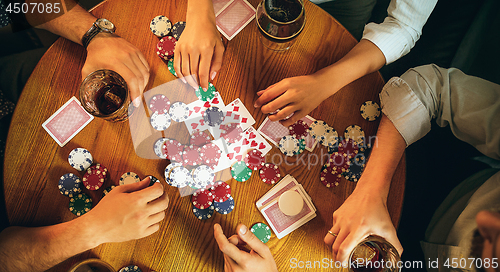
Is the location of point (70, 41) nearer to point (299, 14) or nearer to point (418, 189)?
point (299, 14)

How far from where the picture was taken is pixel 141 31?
1576 millimetres

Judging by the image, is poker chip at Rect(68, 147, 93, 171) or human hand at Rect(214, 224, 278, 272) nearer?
human hand at Rect(214, 224, 278, 272)

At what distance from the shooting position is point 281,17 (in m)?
1.37

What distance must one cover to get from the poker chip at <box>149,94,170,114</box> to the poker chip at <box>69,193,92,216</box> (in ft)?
2.00

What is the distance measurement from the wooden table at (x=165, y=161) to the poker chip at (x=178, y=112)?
0.59 ft

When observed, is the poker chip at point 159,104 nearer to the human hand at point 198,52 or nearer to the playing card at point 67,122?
the human hand at point 198,52

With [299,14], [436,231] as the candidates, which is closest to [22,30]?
[299,14]

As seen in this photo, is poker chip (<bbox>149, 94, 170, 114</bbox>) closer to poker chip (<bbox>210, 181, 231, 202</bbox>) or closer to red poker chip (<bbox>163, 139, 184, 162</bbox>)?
red poker chip (<bbox>163, 139, 184, 162</bbox>)

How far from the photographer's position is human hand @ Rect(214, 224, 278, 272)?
1.29 m

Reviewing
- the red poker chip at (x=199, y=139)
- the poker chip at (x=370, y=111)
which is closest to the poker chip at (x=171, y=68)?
the red poker chip at (x=199, y=139)

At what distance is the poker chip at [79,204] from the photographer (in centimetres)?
139

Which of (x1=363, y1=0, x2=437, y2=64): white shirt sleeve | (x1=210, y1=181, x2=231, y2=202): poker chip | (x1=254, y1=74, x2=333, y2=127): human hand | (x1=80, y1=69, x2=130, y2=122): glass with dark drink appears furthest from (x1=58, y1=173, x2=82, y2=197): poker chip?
(x1=363, y1=0, x2=437, y2=64): white shirt sleeve

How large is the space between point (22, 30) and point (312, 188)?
2.61 metres

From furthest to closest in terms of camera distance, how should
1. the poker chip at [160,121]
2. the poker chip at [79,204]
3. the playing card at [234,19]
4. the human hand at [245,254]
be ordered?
1. the playing card at [234,19]
2. the poker chip at [160,121]
3. the poker chip at [79,204]
4. the human hand at [245,254]
